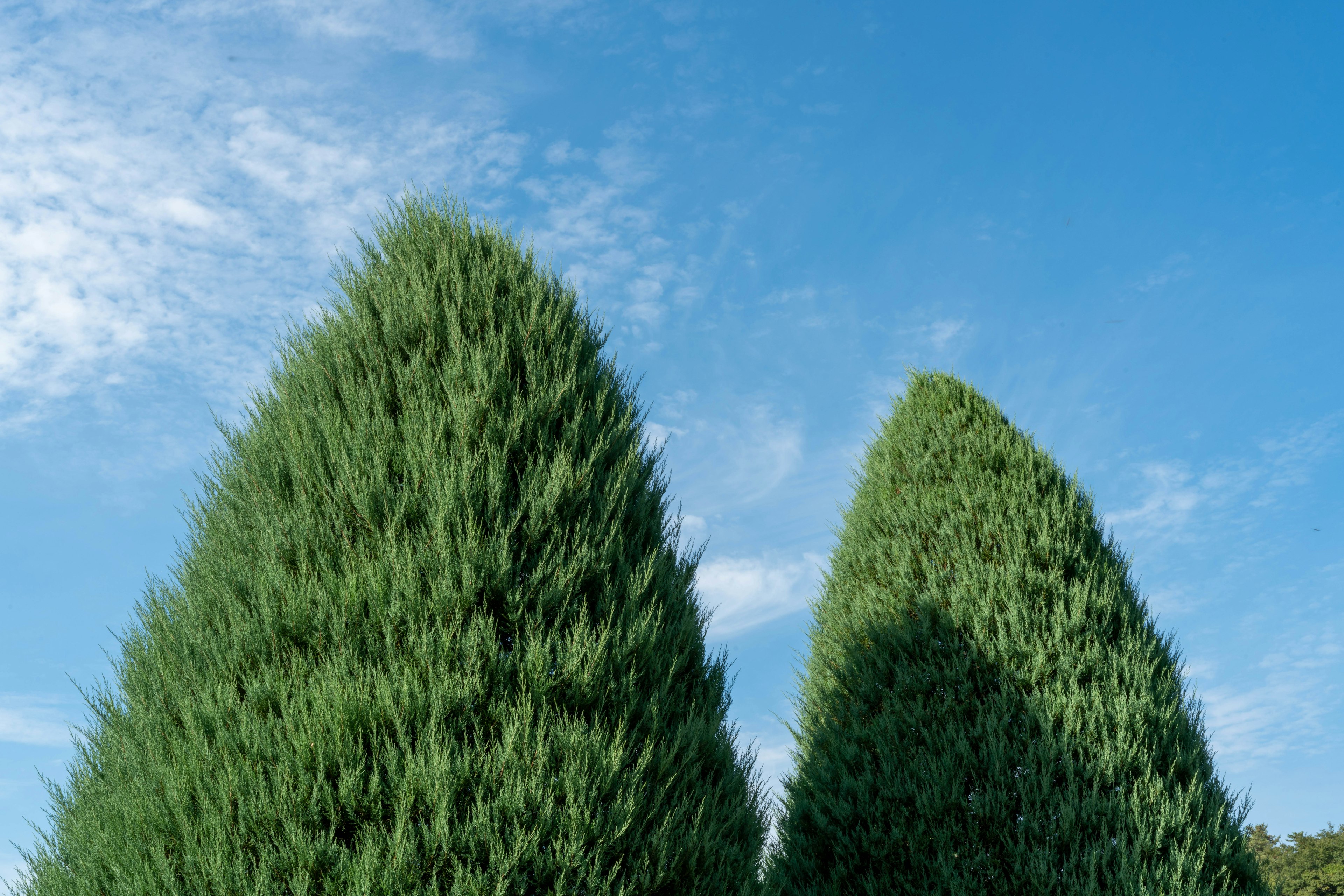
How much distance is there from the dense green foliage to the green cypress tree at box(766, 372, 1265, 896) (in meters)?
35.3

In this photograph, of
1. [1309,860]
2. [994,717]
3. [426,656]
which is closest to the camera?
[426,656]

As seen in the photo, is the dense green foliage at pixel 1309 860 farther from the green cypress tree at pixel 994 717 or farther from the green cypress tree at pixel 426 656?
the green cypress tree at pixel 426 656

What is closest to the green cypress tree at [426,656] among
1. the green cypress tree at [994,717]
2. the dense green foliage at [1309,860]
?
the green cypress tree at [994,717]

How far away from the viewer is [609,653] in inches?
191

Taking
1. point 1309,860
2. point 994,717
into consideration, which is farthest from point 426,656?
point 1309,860

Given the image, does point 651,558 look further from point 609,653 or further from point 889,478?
point 889,478

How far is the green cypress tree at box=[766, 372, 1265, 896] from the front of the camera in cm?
682

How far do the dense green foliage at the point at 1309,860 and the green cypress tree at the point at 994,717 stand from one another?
35305mm

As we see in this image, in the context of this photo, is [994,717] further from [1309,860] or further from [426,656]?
[1309,860]

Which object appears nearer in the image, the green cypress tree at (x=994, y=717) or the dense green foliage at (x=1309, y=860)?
the green cypress tree at (x=994, y=717)

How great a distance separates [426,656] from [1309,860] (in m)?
48.3

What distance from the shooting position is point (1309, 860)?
37.1 metres

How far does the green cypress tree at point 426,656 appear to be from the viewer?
4191 millimetres

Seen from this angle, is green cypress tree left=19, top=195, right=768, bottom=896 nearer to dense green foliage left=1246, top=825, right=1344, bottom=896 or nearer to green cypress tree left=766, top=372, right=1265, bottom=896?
green cypress tree left=766, top=372, right=1265, bottom=896
